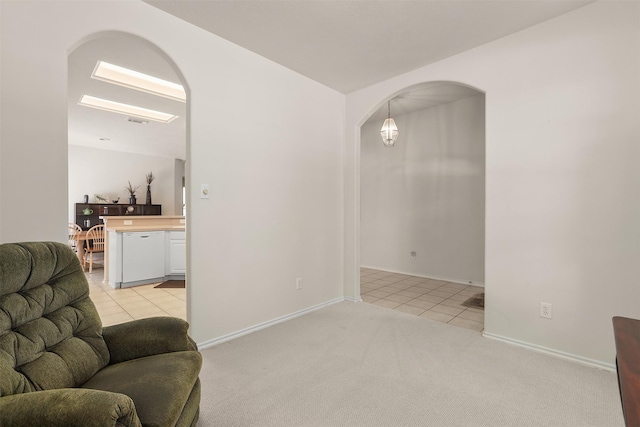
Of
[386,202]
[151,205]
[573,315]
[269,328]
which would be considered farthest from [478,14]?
[151,205]

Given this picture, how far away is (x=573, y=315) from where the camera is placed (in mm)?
2307

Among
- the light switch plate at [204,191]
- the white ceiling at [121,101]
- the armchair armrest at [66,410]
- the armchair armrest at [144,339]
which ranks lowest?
the armchair armrest at [144,339]

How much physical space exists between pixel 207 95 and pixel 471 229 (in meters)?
3.94

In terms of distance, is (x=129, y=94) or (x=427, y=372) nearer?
(x=427, y=372)

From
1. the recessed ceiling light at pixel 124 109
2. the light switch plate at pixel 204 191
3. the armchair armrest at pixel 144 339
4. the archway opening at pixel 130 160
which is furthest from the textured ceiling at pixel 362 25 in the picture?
the recessed ceiling light at pixel 124 109

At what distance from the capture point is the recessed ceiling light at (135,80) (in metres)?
3.52

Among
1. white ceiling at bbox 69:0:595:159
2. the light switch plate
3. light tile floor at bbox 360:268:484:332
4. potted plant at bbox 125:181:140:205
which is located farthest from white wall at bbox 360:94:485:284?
potted plant at bbox 125:181:140:205

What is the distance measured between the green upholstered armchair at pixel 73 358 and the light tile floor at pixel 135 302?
77.4 inches

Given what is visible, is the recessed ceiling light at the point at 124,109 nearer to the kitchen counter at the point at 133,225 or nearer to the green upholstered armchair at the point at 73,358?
the kitchen counter at the point at 133,225

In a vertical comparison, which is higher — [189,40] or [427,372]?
[189,40]

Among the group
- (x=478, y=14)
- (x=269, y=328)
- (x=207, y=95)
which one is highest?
(x=478, y=14)

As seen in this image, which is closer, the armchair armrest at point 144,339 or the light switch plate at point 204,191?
the armchair armrest at point 144,339

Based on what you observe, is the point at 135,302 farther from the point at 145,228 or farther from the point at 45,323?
the point at 45,323

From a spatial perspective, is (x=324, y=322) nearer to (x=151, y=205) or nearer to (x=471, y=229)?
(x=471, y=229)
